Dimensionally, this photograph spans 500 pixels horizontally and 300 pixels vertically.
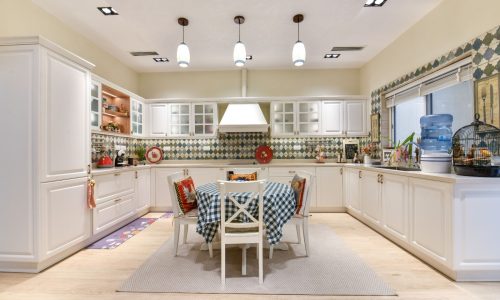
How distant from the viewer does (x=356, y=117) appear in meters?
4.84

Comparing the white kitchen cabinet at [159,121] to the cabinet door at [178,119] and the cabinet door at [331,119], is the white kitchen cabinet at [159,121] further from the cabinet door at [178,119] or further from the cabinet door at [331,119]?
the cabinet door at [331,119]

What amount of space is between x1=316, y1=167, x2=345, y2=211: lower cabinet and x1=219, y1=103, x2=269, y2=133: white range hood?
1.38 meters

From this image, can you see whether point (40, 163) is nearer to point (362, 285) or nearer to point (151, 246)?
point (151, 246)

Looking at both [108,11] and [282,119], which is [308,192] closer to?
[282,119]

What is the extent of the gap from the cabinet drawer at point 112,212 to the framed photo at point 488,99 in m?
4.22

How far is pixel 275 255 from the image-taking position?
2.65m

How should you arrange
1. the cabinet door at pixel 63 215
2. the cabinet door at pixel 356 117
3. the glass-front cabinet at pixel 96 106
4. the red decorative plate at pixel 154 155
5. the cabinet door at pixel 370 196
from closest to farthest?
the cabinet door at pixel 63 215
the cabinet door at pixel 370 196
the glass-front cabinet at pixel 96 106
the cabinet door at pixel 356 117
the red decorative plate at pixel 154 155

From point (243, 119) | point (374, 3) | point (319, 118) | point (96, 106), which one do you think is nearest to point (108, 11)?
point (96, 106)

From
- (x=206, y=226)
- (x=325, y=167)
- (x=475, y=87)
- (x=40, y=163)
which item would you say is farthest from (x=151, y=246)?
(x=475, y=87)

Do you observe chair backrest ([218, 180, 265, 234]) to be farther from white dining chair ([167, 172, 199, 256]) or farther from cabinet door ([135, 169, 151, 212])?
cabinet door ([135, 169, 151, 212])

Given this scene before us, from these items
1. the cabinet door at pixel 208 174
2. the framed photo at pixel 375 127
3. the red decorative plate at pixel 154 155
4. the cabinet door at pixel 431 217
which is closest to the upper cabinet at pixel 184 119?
the red decorative plate at pixel 154 155

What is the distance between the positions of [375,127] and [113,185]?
14.3 ft

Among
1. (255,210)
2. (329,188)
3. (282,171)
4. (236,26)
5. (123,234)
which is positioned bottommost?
(123,234)

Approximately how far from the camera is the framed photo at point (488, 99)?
2180 millimetres
